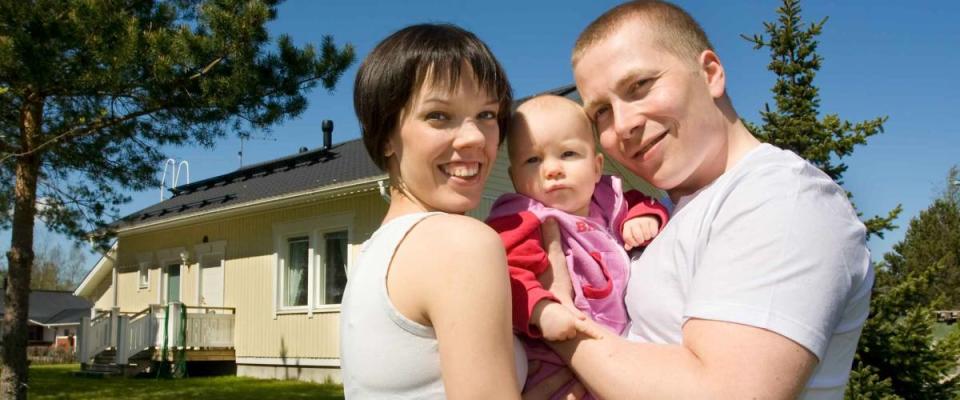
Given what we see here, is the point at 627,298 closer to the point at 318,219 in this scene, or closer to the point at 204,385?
the point at 318,219

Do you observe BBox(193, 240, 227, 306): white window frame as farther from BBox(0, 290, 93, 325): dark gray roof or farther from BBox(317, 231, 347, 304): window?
BBox(0, 290, 93, 325): dark gray roof

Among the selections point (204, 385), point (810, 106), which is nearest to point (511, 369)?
point (810, 106)

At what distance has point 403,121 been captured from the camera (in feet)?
6.75

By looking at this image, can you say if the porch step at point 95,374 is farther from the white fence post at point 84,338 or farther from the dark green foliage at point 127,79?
the dark green foliage at point 127,79

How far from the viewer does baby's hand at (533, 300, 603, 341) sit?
6.19 feet

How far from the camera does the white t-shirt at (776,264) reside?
158 centimetres

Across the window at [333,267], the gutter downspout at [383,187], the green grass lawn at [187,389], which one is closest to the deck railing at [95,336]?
the green grass lawn at [187,389]

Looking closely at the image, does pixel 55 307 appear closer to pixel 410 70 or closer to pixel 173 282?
pixel 173 282

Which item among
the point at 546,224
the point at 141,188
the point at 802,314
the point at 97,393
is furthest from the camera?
the point at 97,393

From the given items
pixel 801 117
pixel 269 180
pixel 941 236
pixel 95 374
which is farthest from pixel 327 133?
pixel 941 236

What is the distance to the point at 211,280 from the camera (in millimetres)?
21156

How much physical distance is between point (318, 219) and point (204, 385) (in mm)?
4275

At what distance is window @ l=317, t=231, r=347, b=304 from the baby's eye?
49.6ft

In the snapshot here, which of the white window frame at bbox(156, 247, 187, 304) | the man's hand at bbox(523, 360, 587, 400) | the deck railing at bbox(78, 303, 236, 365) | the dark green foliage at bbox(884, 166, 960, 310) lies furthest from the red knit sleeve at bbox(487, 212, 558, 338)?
the dark green foliage at bbox(884, 166, 960, 310)
